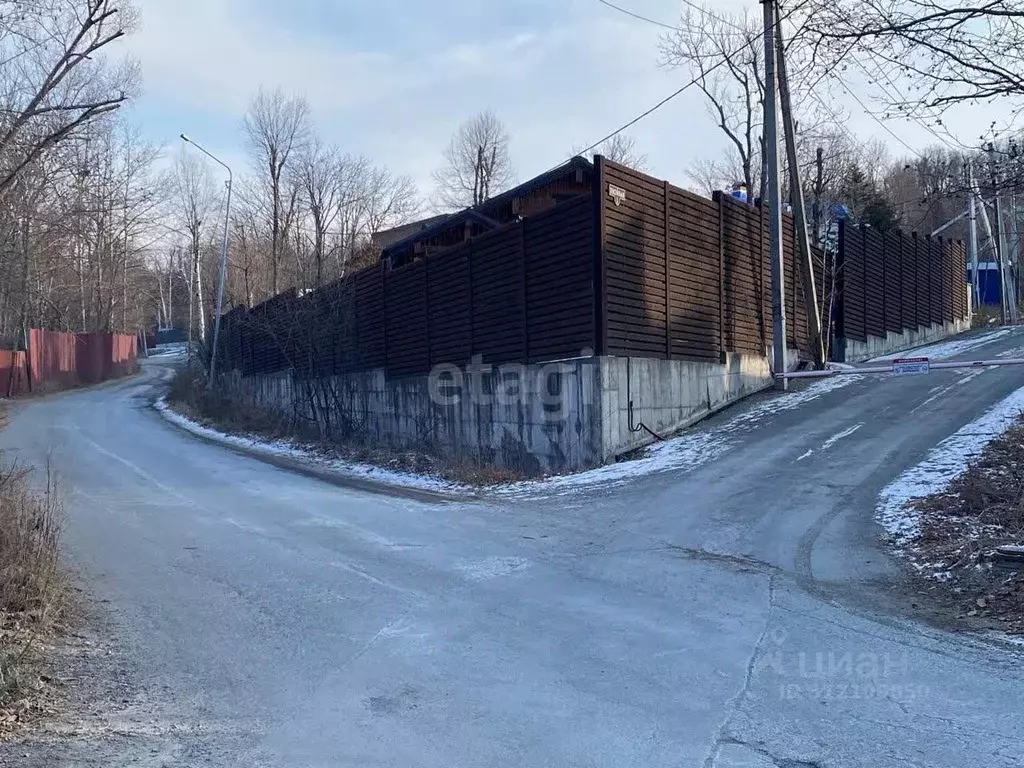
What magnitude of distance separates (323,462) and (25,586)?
40.6ft

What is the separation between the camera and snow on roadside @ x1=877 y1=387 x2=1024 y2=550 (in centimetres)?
934

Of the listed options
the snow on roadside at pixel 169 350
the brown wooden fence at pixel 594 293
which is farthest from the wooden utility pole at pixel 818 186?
the snow on roadside at pixel 169 350

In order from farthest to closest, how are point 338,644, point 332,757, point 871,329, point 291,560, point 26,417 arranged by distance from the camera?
point 26,417
point 871,329
point 291,560
point 338,644
point 332,757

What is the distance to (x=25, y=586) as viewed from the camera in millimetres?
6629

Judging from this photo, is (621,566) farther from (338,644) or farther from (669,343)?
(669,343)

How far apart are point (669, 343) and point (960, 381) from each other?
248 inches

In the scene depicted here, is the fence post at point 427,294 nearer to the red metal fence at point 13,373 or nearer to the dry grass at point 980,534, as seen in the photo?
the dry grass at point 980,534

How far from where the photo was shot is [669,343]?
16406 mm

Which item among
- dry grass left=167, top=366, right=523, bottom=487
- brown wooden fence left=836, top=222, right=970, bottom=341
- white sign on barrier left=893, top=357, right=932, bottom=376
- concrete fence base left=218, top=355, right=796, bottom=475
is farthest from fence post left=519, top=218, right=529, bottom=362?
brown wooden fence left=836, top=222, right=970, bottom=341

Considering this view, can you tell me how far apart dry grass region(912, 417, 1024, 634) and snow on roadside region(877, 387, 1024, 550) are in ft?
0.55

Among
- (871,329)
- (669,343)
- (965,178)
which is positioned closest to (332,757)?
(965,178)

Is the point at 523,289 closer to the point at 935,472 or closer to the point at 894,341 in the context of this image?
the point at 935,472

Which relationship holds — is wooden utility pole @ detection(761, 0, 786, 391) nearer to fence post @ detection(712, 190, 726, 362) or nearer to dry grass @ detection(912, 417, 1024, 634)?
fence post @ detection(712, 190, 726, 362)

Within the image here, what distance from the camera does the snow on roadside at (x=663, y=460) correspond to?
13383 millimetres
